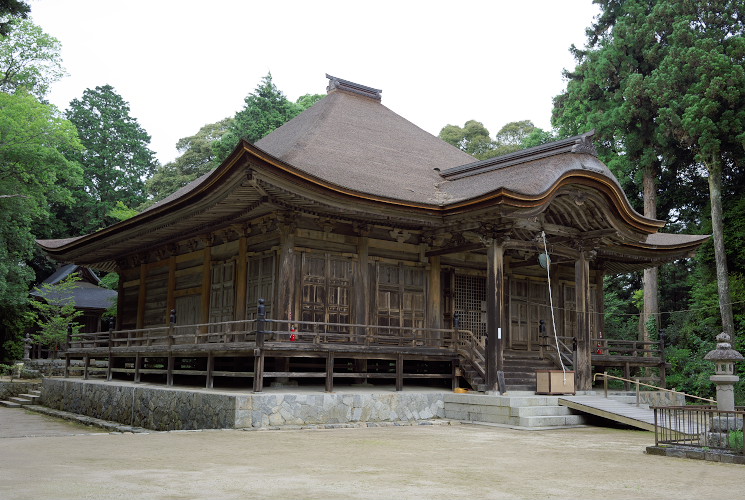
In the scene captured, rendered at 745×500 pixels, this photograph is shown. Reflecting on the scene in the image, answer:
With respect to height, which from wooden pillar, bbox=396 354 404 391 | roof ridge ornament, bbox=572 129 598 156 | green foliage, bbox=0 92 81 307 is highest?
green foliage, bbox=0 92 81 307

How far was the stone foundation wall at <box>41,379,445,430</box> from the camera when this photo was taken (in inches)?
529

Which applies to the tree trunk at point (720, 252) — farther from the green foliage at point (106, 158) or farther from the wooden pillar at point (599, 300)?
the green foliage at point (106, 158)

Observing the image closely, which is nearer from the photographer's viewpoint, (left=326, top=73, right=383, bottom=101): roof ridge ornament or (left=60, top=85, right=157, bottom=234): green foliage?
(left=326, top=73, right=383, bottom=101): roof ridge ornament

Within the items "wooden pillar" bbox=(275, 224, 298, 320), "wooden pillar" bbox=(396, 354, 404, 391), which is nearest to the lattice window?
"wooden pillar" bbox=(396, 354, 404, 391)

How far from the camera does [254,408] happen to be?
13352 mm

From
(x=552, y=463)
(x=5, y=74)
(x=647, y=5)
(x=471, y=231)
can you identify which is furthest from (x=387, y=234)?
(x=5, y=74)

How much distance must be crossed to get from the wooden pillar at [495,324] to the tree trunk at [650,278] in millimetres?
16089

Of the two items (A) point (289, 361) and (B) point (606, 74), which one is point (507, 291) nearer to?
(A) point (289, 361)

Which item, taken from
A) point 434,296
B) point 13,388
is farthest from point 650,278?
point 13,388

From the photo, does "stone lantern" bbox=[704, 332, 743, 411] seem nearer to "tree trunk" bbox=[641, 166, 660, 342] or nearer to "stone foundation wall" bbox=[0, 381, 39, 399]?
"tree trunk" bbox=[641, 166, 660, 342]

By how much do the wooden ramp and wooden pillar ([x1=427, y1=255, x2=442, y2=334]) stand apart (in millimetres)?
4247

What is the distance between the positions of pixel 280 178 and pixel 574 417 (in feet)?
26.7

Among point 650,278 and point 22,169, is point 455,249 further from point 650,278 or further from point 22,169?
point 22,169

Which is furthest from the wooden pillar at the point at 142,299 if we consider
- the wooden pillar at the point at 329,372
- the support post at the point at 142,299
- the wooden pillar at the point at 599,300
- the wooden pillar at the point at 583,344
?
the wooden pillar at the point at 599,300
